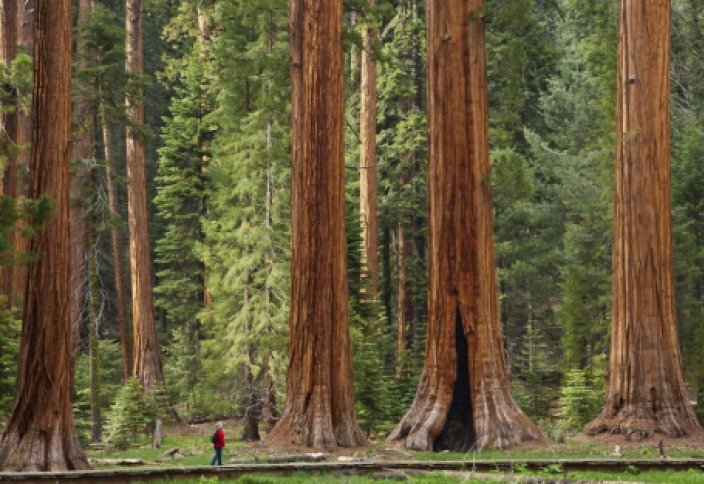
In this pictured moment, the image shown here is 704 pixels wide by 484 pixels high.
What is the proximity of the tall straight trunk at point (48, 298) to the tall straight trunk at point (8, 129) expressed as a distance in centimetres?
569

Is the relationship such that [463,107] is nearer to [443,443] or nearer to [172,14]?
[443,443]

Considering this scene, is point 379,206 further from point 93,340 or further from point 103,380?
point 93,340

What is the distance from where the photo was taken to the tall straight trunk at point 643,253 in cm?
1911

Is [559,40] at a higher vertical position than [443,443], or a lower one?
higher

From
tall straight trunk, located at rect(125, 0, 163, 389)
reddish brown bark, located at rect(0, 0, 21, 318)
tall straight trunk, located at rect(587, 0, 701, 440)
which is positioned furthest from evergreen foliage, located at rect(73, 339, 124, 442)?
Answer: tall straight trunk, located at rect(587, 0, 701, 440)

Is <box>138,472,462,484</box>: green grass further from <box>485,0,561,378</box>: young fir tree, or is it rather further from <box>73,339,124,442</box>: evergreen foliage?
<box>485,0,561,378</box>: young fir tree

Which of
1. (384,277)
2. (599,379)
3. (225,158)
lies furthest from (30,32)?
(384,277)

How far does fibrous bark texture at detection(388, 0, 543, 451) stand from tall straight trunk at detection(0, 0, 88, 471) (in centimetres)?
655

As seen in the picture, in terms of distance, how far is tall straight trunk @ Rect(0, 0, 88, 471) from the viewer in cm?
1446

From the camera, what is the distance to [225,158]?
93.5 feet

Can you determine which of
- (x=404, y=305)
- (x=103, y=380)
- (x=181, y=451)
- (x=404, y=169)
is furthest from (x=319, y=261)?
(x=404, y=169)

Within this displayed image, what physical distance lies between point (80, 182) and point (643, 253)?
15018mm

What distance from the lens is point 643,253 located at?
19.6 metres

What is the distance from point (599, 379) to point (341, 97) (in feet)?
45.1
